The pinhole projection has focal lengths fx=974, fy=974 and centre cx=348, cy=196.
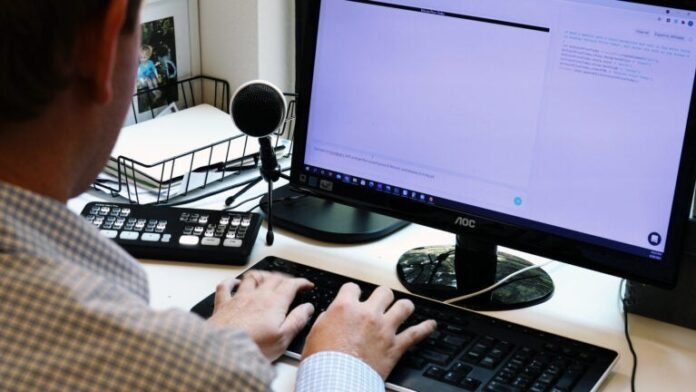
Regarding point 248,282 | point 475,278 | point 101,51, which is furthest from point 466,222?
point 101,51

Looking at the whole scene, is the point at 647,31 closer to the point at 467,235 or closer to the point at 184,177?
the point at 467,235

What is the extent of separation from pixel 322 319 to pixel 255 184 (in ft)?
1.70

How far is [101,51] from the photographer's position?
0.75 meters

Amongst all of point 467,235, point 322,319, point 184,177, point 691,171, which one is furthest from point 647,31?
point 184,177

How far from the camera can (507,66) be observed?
1.22 metres

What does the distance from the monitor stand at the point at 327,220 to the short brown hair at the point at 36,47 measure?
74 cm

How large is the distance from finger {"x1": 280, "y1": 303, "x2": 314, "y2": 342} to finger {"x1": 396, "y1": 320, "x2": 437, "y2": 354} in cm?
12

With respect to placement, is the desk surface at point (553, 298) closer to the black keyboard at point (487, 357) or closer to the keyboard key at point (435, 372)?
the black keyboard at point (487, 357)

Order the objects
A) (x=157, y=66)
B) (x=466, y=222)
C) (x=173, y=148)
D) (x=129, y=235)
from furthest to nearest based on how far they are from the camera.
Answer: (x=157, y=66) < (x=173, y=148) < (x=129, y=235) < (x=466, y=222)

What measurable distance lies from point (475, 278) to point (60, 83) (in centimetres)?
73

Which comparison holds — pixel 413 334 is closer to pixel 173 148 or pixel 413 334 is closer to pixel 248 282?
pixel 248 282

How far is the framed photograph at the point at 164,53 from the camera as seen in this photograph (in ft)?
6.11

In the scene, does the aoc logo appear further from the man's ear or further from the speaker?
the man's ear

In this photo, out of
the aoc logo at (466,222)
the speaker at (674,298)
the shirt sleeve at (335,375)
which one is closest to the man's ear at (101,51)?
the shirt sleeve at (335,375)
